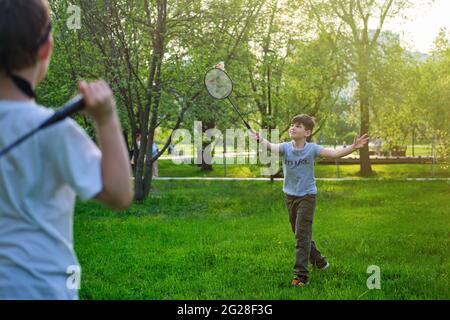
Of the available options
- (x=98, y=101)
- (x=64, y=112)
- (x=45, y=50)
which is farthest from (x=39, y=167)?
(x=45, y=50)

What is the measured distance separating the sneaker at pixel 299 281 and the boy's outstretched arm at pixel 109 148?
5015mm

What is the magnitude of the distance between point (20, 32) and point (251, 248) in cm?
725

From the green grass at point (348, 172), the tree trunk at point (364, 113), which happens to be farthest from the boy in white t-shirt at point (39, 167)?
the tree trunk at point (364, 113)

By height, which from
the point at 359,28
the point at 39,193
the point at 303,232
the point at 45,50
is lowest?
the point at 303,232

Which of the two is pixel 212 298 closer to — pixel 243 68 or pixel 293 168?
pixel 293 168

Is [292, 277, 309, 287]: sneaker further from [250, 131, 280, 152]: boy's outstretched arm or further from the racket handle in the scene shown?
the racket handle

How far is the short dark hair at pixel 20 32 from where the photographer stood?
205 cm

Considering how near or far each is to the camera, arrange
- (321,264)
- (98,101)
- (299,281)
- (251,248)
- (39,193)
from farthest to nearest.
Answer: (251,248), (321,264), (299,281), (39,193), (98,101)

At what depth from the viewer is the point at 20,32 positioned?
2.06m

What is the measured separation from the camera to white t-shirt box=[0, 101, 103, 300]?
1994mm

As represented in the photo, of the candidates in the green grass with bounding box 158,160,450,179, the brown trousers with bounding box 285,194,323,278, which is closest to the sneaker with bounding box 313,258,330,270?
the brown trousers with bounding box 285,194,323,278

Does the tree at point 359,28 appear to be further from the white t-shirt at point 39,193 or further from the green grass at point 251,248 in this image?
the white t-shirt at point 39,193

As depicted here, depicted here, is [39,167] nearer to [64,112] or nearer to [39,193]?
[39,193]

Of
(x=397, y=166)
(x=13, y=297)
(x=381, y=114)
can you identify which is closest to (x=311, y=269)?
(x=13, y=297)
